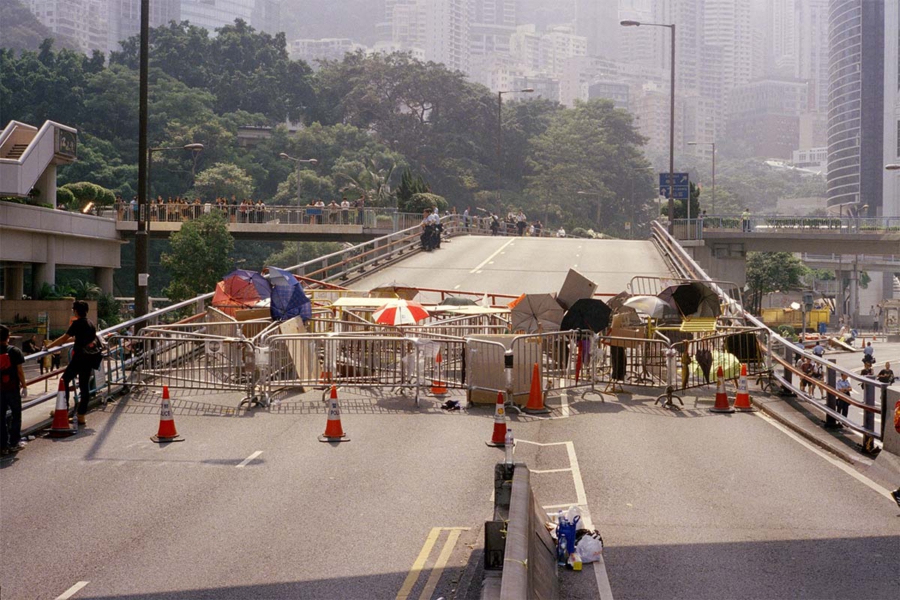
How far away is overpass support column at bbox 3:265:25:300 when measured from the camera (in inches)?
1858

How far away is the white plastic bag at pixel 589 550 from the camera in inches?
381

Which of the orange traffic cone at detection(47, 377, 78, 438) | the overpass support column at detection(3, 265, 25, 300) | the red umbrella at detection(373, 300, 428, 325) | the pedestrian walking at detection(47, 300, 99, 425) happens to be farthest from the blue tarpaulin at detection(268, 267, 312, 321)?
the overpass support column at detection(3, 265, 25, 300)

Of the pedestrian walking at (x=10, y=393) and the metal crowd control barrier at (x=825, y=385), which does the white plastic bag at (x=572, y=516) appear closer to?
the metal crowd control barrier at (x=825, y=385)

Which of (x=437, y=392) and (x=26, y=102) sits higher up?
(x=26, y=102)

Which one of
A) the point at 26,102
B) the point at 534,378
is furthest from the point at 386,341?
the point at 26,102

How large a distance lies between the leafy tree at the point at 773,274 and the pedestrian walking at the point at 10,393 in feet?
320

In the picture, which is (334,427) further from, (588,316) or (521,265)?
(521,265)

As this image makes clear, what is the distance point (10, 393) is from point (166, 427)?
2134 mm

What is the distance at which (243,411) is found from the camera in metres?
17.4

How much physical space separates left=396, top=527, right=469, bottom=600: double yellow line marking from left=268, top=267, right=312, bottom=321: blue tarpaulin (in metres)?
11.4

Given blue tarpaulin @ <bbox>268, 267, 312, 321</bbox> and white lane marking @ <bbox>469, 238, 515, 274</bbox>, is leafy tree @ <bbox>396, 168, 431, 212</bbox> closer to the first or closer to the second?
white lane marking @ <bbox>469, 238, 515, 274</bbox>

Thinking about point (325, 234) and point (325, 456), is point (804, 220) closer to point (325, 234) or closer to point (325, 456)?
point (325, 234)

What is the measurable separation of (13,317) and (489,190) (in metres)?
86.8

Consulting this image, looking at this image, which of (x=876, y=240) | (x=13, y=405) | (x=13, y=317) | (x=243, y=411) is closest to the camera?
(x=13, y=405)
